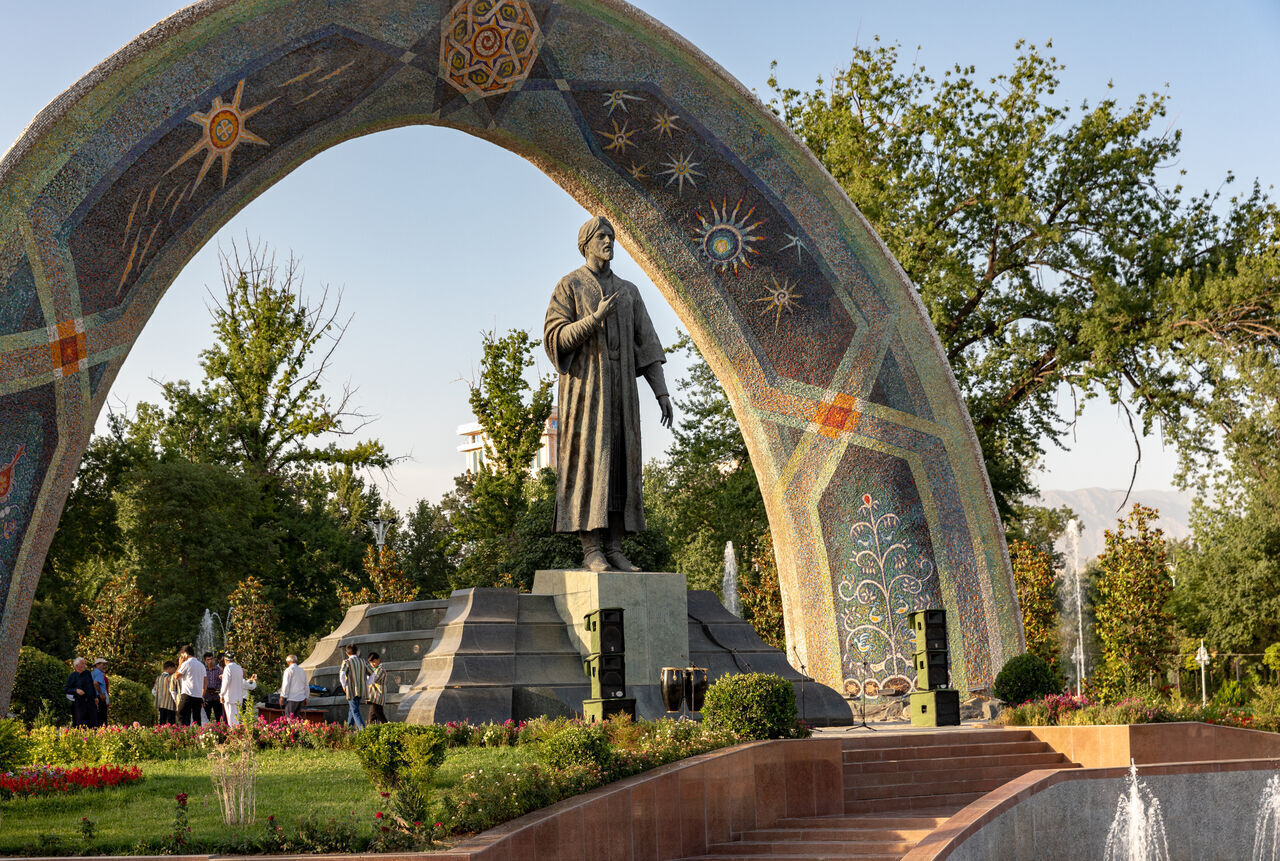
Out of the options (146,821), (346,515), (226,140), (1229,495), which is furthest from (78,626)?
(1229,495)

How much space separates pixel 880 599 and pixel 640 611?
5504mm

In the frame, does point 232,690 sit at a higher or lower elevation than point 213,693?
higher

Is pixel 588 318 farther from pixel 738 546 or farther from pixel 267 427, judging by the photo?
pixel 267 427

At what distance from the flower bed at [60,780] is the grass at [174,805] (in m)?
0.13

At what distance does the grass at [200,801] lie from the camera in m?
8.03

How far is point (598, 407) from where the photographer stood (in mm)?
14070

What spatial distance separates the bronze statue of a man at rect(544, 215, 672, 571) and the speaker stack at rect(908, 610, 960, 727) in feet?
12.3

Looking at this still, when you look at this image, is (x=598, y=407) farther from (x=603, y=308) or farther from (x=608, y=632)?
(x=608, y=632)

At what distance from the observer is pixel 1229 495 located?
Result: 29.7 metres

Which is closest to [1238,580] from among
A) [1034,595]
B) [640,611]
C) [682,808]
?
[1034,595]

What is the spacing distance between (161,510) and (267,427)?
16.2ft

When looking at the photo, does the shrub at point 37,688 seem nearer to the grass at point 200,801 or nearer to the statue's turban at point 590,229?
the grass at point 200,801

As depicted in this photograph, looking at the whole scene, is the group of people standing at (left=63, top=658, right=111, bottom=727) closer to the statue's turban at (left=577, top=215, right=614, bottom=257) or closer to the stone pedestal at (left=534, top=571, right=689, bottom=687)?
the stone pedestal at (left=534, top=571, right=689, bottom=687)

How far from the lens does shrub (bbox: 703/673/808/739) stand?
11.0m
